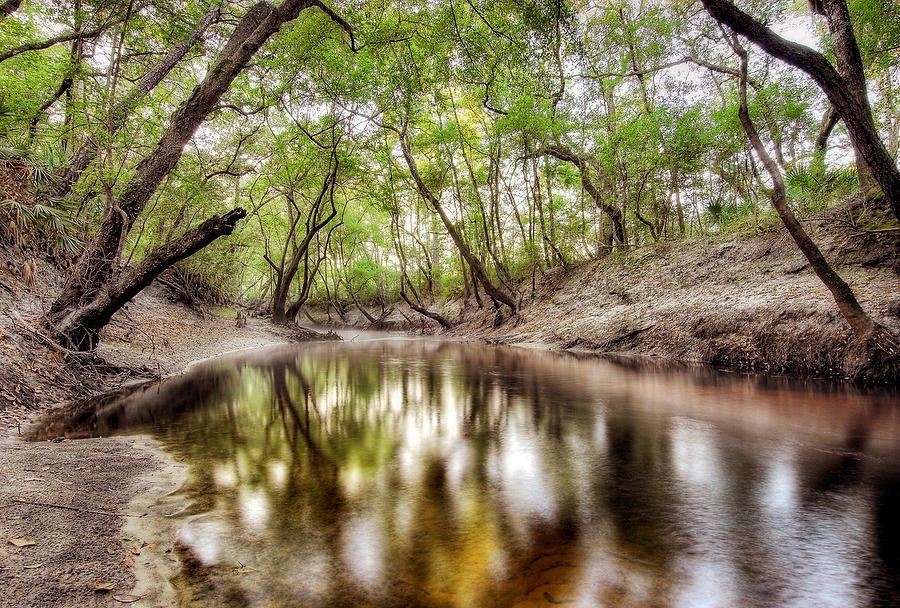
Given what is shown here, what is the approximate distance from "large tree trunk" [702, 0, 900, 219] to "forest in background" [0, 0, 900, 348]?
34 mm

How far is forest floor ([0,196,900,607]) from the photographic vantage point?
2475mm

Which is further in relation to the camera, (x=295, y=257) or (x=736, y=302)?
(x=295, y=257)

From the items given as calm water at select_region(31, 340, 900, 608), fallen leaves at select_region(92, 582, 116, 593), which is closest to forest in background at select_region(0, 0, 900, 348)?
calm water at select_region(31, 340, 900, 608)

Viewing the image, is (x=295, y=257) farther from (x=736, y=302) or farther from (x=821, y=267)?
(x=821, y=267)

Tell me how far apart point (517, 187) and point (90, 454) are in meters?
20.4

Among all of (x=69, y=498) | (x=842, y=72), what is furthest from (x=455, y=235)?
(x=69, y=498)

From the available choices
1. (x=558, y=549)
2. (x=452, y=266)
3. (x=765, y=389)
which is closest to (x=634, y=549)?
(x=558, y=549)

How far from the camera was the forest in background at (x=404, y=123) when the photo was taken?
23.4 feet

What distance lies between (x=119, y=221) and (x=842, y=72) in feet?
39.7

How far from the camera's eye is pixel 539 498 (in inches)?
138

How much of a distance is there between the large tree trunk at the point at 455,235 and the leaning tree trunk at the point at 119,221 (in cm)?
1030

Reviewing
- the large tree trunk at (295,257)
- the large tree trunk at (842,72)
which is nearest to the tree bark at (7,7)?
the large tree trunk at (295,257)

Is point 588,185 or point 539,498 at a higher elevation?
point 588,185

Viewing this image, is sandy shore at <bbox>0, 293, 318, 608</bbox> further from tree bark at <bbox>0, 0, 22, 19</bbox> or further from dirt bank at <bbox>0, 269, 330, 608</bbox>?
tree bark at <bbox>0, 0, 22, 19</bbox>
